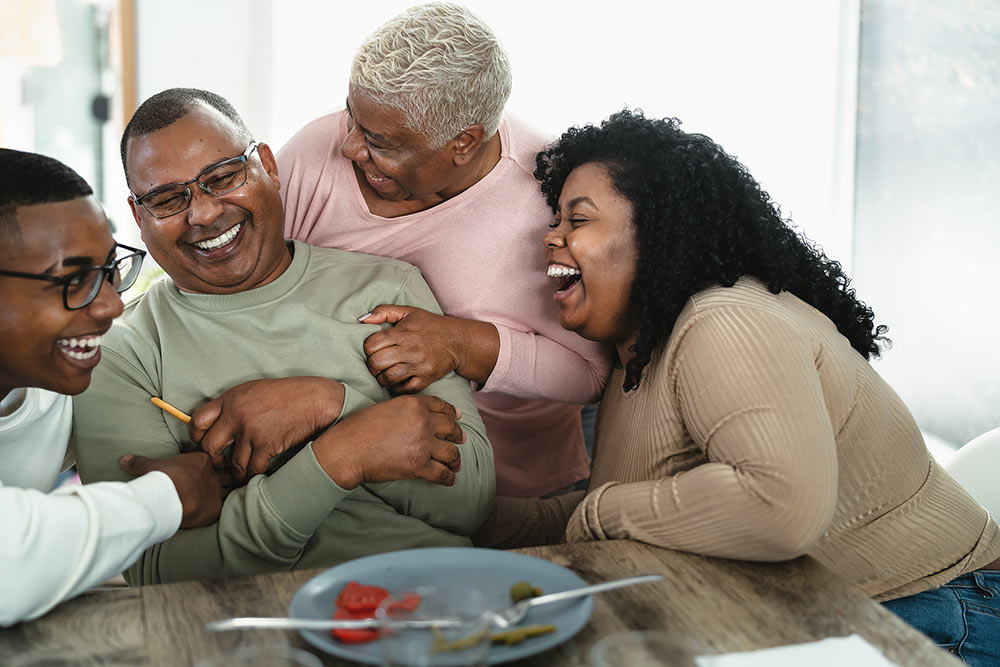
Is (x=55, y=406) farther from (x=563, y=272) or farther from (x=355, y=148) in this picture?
(x=563, y=272)

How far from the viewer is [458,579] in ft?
4.09

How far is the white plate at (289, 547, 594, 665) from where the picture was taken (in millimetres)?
1085

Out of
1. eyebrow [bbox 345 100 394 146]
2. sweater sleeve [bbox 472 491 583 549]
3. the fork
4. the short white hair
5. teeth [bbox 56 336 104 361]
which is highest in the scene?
the short white hair

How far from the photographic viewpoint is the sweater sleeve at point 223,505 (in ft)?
5.07

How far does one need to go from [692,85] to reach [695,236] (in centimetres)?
309

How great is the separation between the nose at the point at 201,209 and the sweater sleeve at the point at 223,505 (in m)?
0.30

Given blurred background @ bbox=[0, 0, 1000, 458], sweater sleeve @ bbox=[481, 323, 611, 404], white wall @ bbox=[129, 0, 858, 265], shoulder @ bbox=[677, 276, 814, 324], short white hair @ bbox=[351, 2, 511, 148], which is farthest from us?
white wall @ bbox=[129, 0, 858, 265]

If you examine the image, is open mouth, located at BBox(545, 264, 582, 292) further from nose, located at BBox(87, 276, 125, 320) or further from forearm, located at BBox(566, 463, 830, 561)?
nose, located at BBox(87, 276, 125, 320)

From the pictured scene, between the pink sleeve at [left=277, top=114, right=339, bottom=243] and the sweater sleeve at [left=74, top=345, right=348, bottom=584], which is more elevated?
the pink sleeve at [left=277, top=114, right=339, bottom=243]

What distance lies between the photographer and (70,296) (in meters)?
1.35

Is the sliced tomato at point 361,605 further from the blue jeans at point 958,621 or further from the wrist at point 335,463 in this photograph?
the blue jeans at point 958,621

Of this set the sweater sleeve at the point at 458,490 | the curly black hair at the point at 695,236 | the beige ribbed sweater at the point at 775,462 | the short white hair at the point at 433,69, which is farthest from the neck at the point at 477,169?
the beige ribbed sweater at the point at 775,462

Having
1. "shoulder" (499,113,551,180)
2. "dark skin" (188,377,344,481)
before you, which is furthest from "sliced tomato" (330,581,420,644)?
"shoulder" (499,113,551,180)

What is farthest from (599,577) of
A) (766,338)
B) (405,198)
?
(405,198)
